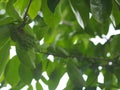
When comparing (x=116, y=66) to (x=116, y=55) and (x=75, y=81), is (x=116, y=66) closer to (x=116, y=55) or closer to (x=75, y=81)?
(x=116, y=55)

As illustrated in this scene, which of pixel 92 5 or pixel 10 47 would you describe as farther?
pixel 10 47

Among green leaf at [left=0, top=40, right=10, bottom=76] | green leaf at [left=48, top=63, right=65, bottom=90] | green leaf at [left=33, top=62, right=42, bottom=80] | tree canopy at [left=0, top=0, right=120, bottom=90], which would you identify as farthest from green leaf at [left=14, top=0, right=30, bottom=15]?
green leaf at [left=48, top=63, right=65, bottom=90]

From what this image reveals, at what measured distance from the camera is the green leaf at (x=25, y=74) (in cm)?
133

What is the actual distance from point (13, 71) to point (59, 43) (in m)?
0.28

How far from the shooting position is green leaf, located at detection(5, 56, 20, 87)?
1.35 metres

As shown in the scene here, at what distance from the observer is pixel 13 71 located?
4.54ft

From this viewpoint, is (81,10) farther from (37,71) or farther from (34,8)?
(37,71)

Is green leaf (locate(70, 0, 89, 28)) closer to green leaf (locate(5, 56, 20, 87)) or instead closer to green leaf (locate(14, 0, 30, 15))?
green leaf (locate(14, 0, 30, 15))

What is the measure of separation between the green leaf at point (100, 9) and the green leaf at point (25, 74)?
500 mm

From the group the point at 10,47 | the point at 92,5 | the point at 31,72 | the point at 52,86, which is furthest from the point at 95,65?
the point at 92,5

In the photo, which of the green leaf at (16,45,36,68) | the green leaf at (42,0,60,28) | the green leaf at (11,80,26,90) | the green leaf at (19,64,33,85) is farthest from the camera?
the green leaf at (11,80,26,90)

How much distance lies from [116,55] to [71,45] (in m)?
0.21

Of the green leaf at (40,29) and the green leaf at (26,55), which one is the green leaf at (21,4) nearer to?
the green leaf at (26,55)

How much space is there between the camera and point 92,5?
91 centimetres
